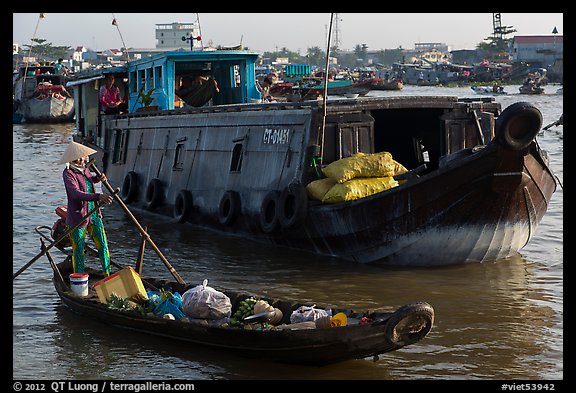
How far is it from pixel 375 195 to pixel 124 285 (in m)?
3.61

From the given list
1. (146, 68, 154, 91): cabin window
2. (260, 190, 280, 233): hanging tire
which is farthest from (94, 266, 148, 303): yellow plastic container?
(146, 68, 154, 91): cabin window

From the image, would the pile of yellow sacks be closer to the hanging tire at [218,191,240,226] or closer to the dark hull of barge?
the dark hull of barge

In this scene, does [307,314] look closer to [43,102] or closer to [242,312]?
[242,312]

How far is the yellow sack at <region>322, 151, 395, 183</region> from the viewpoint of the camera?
11.8 meters

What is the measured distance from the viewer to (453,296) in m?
10.9

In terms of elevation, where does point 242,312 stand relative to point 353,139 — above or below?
below

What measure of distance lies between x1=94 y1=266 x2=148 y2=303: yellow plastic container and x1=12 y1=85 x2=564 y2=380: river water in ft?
1.33

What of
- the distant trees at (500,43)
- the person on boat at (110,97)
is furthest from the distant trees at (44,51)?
the person on boat at (110,97)

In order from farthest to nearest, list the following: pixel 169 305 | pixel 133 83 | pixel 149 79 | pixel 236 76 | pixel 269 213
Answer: pixel 133 83
pixel 236 76
pixel 149 79
pixel 269 213
pixel 169 305

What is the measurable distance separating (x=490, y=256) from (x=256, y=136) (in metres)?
4.22

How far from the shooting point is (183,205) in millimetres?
15914

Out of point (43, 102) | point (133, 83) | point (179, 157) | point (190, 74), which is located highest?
point (190, 74)

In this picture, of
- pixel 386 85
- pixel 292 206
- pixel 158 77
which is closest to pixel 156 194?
pixel 158 77

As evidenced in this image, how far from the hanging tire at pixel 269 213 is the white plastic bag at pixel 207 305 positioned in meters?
4.17
